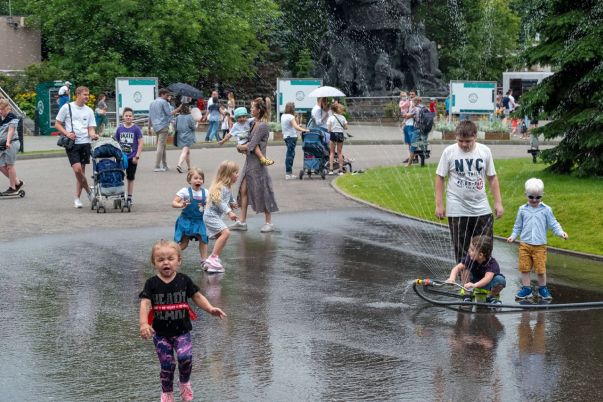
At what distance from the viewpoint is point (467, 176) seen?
10664mm

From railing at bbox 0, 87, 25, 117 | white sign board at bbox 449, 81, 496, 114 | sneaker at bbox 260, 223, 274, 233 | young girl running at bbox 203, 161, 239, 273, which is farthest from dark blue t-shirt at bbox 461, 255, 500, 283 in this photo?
railing at bbox 0, 87, 25, 117

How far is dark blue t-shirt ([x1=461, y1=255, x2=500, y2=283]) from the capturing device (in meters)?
10.6

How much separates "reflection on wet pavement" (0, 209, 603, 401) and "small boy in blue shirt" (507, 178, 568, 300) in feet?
1.30

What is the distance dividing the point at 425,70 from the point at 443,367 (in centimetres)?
5069

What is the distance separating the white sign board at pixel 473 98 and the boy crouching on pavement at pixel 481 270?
97.4 feet

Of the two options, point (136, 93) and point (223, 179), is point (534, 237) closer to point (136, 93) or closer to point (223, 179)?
point (223, 179)

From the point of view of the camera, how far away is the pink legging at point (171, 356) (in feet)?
23.2

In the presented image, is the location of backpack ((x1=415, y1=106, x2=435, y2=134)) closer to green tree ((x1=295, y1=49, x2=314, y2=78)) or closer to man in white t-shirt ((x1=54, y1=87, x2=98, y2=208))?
man in white t-shirt ((x1=54, y1=87, x2=98, y2=208))

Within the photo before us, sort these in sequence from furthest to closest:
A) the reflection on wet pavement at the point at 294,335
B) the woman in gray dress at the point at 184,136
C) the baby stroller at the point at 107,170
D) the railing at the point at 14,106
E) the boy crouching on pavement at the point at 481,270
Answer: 1. the railing at the point at 14,106
2. the woman in gray dress at the point at 184,136
3. the baby stroller at the point at 107,170
4. the boy crouching on pavement at the point at 481,270
5. the reflection on wet pavement at the point at 294,335

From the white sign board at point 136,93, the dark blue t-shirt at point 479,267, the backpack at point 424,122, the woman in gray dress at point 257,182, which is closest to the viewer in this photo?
the dark blue t-shirt at point 479,267

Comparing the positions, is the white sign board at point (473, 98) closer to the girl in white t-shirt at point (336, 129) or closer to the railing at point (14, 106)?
the girl in white t-shirt at point (336, 129)

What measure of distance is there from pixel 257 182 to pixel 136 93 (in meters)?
21.1

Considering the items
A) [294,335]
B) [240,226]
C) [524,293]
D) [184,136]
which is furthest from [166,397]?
[184,136]

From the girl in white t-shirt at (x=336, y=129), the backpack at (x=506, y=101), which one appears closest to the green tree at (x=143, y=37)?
the backpack at (x=506, y=101)
